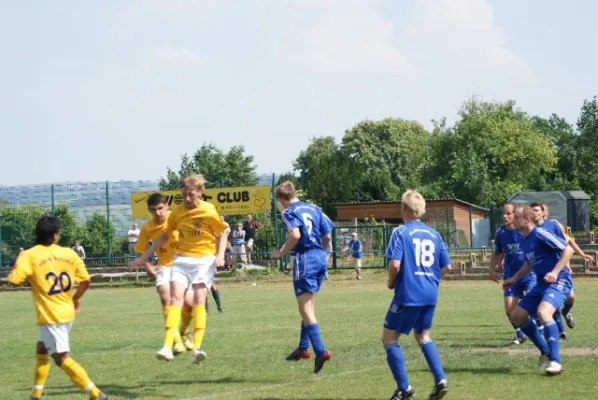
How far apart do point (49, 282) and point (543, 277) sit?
5399 millimetres

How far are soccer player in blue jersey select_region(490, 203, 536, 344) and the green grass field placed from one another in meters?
0.69

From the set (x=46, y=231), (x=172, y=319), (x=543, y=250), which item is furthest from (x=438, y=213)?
(x=46, y=231)

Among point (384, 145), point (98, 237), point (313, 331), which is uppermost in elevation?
point (384, 145)

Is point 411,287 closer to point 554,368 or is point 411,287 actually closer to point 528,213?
point 554,368

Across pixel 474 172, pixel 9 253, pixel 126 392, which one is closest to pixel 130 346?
pixel 126 392

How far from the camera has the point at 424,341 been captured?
838 centimetres

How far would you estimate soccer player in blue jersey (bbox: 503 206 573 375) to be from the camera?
32.8 ft

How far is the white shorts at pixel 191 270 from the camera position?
10.6 metres

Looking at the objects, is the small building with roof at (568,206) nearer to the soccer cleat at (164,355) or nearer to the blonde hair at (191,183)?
the blonde hair at (191,183)

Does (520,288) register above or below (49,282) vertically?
below

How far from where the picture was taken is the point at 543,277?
33.9ft

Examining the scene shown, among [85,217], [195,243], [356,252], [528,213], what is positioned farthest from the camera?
[85,217]

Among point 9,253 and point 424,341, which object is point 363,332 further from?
point 9,253

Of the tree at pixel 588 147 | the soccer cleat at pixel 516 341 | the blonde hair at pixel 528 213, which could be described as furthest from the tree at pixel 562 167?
the blonde hair at pixel 528 213
